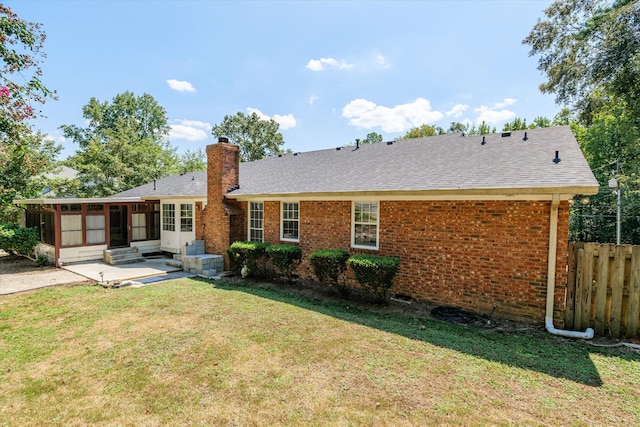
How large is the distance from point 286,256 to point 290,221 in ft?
4.94

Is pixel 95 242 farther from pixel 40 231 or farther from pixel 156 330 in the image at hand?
pixel 156 330

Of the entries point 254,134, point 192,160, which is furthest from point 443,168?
point 254,134

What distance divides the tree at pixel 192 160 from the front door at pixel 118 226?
2181cm

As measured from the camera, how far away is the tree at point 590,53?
38.8ft

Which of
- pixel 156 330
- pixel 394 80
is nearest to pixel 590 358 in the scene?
pixel 156 330

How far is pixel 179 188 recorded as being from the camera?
45.2 feet

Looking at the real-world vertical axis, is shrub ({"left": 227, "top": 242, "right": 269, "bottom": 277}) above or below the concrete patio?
above

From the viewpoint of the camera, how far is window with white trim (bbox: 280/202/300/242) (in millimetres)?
9750

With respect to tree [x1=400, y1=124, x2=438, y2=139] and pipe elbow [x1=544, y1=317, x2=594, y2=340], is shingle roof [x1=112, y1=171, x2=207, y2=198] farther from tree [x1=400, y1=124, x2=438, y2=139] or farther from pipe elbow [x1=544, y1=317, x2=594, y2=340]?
tree [x1=400, y1=124, x2=438, y2=139]

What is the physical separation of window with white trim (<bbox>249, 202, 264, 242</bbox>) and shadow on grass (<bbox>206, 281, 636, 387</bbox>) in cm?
437

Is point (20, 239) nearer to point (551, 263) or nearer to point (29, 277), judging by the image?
point (29, 277)

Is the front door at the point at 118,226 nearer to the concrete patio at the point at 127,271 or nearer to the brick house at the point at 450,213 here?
the concrete patio at the point at 127,271

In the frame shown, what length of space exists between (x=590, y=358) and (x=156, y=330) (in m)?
7.34

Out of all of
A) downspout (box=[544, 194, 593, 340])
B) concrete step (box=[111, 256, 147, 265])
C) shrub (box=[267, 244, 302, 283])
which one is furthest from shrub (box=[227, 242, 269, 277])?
downspout (box=[544, 194, 593, 340])
